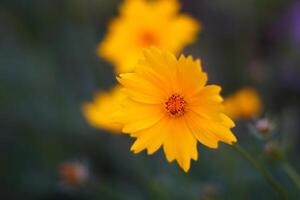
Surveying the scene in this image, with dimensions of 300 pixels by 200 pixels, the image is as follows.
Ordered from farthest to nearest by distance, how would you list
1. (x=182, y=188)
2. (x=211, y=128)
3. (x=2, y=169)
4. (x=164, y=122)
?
1. (x=2, y=169)
2. (x=182, y=188)
3. (x=164, y=122)
4. (x=211, y=128)

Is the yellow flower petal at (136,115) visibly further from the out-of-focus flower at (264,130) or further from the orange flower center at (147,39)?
the orange flower center at (147,39)

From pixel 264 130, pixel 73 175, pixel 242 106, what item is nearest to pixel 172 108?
pixel 264 130

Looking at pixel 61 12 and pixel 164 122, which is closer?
pixel 164 122

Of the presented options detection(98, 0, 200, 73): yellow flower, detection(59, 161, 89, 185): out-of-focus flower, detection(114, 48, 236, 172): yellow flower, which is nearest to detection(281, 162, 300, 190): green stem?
detection(114, 48, 236, 172): yellow flower

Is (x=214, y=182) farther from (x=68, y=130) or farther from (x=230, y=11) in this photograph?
(x=230, y=11)

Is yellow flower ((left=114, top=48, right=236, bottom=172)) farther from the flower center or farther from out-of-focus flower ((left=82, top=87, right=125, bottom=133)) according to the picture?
out-of-focus flower ((left=82, top=87, right=125, bottom=133))

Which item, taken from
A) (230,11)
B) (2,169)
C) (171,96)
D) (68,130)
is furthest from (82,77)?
(171,96)
